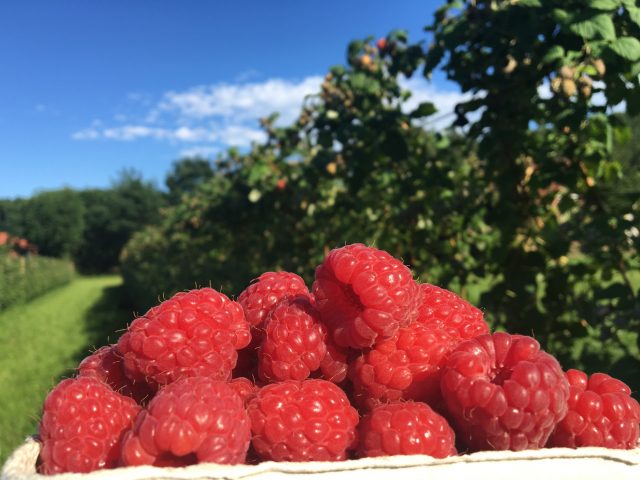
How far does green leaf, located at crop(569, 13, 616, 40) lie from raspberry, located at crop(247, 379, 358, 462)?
5.36 feet

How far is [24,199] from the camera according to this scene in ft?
120

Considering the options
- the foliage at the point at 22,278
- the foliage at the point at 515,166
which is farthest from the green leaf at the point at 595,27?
the foliage at the point at 22,278

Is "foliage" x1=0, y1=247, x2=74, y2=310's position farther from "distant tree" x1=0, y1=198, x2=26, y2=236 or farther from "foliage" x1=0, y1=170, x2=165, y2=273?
"distant tree" x1=0, y1=198, x2=26, y2=236

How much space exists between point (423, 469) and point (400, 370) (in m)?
0.27

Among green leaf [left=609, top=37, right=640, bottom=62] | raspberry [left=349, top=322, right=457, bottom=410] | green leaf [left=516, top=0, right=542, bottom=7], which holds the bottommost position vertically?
raspberry [left=349, top=322, right=457, bottom=410]

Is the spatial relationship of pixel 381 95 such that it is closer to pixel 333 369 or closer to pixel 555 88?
pixel 555 88

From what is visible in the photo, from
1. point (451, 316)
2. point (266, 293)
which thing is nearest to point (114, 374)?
point (266, 293)

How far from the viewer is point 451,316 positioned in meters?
1.11

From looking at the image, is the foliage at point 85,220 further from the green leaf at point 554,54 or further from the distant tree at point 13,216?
the green leaf at point 554,54

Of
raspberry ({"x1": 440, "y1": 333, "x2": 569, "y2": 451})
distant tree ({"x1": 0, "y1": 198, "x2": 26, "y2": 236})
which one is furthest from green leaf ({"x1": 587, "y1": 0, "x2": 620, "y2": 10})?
distant tree ({"x1": 0, "y1": 198, "x2": 26, "y2": 236})

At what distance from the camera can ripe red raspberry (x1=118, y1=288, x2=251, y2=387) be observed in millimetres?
962

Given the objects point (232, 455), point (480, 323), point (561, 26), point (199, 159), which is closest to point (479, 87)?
point (561, 26)

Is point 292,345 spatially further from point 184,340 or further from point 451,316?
point 451,316

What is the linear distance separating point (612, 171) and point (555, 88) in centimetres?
76
